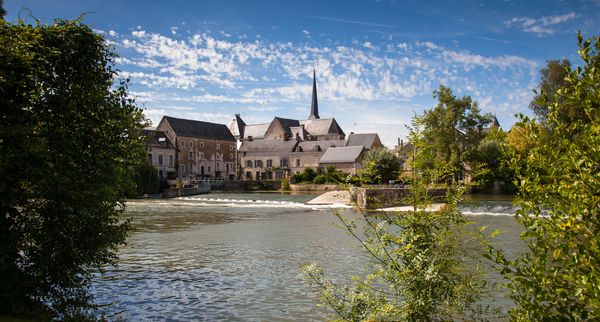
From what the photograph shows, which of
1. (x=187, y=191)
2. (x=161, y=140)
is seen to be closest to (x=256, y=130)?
(x=161, y=140)

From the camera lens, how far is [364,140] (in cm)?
8369

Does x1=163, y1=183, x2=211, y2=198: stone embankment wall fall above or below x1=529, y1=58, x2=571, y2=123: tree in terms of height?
below

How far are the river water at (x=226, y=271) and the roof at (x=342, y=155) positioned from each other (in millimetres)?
49292

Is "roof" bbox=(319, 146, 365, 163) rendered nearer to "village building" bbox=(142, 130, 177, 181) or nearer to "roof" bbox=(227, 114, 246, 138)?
"village building" bbox=(142, 130, 177, 181)

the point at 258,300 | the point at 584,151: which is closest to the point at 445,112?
the point at 258,300

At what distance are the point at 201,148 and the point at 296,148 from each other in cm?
1678

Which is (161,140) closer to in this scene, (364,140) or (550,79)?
(364,140)

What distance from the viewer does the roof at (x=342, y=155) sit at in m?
75.1

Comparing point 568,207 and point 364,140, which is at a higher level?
point 364,140

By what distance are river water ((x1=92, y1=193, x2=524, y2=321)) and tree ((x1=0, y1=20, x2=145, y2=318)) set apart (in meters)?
1.54

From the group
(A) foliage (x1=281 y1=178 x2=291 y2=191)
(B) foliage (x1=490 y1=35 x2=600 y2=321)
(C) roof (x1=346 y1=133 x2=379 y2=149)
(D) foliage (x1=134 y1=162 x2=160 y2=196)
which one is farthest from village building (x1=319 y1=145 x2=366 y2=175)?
(B) foliage (x1=490 y1=35 x2=600 y2=321)

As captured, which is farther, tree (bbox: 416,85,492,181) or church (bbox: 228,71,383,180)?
church (bbox: 228,71,383,180)

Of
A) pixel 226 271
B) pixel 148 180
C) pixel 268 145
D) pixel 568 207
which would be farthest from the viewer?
pixel 268 145

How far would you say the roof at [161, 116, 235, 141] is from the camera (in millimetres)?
80875
